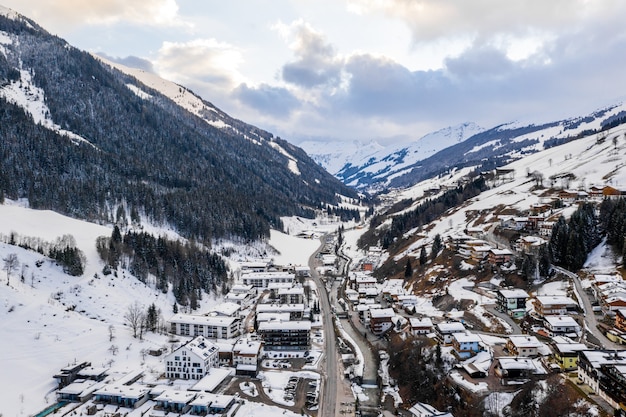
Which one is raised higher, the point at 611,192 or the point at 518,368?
the point at 611,192

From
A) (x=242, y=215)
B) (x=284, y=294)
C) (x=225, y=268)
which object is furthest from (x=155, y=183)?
(x=284, y=294)

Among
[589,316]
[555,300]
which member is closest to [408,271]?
[555,300]

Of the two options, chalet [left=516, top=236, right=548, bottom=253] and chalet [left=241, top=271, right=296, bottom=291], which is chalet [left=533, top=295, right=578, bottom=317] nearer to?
chalet [left=516, top=236, right=548, bottom=253]

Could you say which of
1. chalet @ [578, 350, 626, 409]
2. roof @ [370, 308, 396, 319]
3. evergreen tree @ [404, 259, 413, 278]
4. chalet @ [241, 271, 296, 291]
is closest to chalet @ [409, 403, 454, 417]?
chalet @ [578, 350, 626, 409]

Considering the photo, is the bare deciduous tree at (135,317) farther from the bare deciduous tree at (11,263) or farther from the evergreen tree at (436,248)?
the evergreen tree at (436,248)

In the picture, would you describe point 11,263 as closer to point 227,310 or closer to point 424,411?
point 227,310

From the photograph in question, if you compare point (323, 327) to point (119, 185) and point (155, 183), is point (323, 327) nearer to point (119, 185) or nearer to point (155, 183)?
point (119, 185)

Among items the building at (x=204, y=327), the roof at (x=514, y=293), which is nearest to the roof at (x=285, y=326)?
the building at (x=204, y=327)
